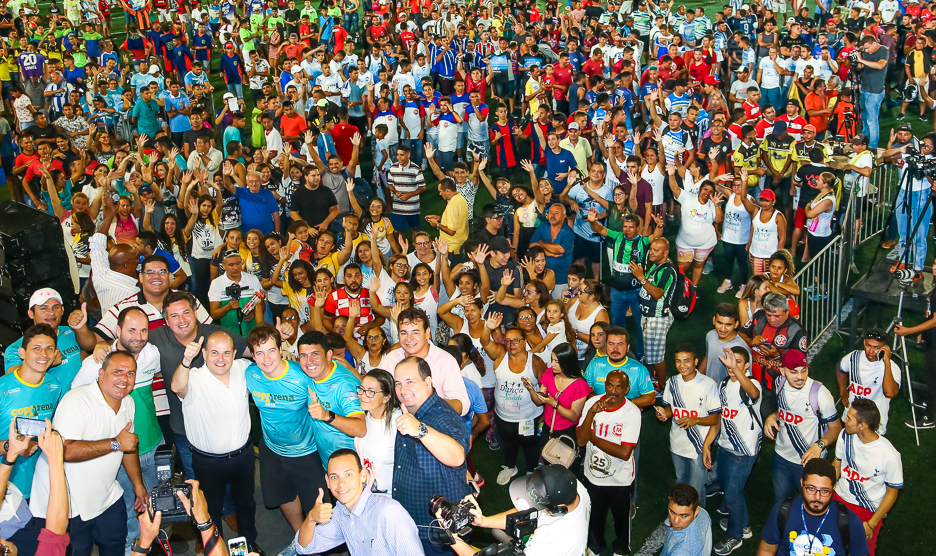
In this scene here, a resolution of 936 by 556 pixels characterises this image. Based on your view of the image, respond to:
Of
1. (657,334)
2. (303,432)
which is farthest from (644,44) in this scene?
(303,432)

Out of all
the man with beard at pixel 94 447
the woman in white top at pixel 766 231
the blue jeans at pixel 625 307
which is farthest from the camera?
the woman in white top at pixel 766 231

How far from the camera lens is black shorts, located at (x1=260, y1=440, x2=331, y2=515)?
6.40m

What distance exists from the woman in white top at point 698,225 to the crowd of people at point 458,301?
28 millimetres

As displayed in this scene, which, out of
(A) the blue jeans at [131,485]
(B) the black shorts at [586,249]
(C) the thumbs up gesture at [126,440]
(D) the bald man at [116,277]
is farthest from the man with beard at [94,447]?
(B) the black shorts at [586,249]

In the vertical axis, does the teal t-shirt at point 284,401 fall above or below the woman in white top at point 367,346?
above

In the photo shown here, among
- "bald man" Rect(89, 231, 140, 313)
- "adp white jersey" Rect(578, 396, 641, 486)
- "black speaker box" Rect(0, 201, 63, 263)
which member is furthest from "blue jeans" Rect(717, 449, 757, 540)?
"black speaker box" Rect(0, 201, 63, 263)

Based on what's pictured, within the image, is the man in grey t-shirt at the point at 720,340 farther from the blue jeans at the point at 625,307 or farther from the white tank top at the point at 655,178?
the white tank top at the point at 655,178

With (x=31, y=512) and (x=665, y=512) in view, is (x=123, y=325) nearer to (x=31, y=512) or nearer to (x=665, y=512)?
(x=31, y=512)

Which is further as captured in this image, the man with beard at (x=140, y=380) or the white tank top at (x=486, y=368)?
the white tank top at (x=486, y=368)

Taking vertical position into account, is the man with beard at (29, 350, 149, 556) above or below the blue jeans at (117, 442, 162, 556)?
above

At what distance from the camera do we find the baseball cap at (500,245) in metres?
9.16

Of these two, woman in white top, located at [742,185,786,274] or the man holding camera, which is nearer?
the man holding camera

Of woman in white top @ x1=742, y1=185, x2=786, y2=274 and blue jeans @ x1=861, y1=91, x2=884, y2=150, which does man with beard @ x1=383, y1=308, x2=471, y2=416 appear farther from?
blue jeans @ x1=861, y1=91, x2=884, y2=150

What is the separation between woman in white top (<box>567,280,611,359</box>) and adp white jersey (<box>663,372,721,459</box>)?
57.4 inches
